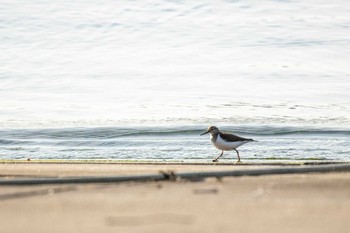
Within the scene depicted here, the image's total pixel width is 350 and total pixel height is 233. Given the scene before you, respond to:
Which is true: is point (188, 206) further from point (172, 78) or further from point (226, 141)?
point (172, 78)

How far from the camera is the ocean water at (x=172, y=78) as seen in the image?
10938 mm

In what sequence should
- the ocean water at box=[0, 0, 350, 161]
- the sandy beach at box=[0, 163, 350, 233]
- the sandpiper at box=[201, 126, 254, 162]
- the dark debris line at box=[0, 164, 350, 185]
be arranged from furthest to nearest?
the ocean water at box=[0, 0, 350, 161], the sandpiper at box=[201, 126, 254, 162], the dark debris line at box=[0, 164, 350, 185], the sandy beach at box=[0, 163, 350, 233]

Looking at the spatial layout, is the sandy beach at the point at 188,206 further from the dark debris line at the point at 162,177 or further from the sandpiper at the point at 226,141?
the sandpiper at the point at 226,141

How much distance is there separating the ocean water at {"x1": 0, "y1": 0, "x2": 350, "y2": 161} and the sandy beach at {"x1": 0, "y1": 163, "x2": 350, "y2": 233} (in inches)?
146

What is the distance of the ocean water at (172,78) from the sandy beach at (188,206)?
146 inches

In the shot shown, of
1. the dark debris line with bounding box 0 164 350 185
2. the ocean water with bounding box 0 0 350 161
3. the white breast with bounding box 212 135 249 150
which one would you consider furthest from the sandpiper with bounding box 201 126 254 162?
the dark debris line with bounding box 0 164 350 185

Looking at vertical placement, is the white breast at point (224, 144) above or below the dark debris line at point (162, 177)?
above

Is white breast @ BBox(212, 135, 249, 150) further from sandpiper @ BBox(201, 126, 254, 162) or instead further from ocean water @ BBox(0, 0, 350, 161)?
ocean water @ BBox(0, 0, 350, 161)

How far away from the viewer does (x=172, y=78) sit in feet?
52.1

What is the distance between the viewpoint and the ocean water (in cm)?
1094

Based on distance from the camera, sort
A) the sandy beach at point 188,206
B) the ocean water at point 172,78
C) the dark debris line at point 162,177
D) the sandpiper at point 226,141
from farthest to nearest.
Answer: the ocean water at point 172,78
the sandpiper at point 226,141
the dark debris line at point 162,177
the sandy beach at point 188,206

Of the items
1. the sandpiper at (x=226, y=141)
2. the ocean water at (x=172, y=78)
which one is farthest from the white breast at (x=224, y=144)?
the ocean water at (x=172, y=78)

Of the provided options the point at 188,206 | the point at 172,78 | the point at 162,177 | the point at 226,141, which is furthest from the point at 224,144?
the point at 172,78

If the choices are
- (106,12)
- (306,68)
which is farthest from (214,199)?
(106,12)
